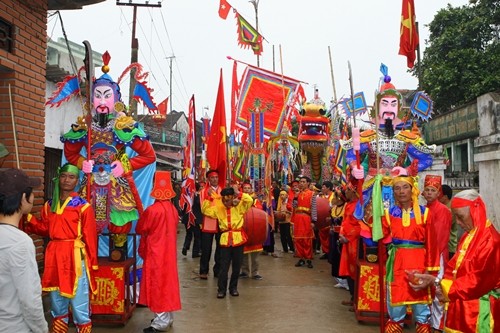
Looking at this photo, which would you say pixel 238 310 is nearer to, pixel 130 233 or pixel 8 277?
pixel 130 233

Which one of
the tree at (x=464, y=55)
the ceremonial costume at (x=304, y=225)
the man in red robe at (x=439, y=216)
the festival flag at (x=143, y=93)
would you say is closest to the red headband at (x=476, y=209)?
the man in red robe at (x=439, y=216)

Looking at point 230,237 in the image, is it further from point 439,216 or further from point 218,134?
point 439,216

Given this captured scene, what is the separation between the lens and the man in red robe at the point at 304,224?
28.9 feet

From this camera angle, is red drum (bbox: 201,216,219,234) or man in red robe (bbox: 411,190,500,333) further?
red drum (bbox: 201,216,219,234)

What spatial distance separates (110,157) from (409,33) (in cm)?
392

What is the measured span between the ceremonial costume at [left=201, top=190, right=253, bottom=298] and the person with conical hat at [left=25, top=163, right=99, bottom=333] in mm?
2312

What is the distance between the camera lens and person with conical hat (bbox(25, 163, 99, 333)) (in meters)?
4.20

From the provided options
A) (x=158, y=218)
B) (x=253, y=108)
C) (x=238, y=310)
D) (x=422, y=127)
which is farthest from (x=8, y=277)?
(x=422, y=127)

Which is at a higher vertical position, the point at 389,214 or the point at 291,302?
the point at 389,214

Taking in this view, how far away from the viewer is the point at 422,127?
18156 millimetres

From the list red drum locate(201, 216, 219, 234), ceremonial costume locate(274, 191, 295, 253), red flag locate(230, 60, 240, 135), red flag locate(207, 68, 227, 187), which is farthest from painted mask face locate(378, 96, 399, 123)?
red flag locate(230, 60, 240, 135)

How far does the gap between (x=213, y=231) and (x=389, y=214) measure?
3.31m

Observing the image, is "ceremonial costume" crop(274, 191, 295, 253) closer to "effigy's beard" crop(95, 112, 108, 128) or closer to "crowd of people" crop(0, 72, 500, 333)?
"crowd of people" crop(0, 72, 500, 333)

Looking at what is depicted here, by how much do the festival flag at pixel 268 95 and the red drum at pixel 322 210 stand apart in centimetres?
273
